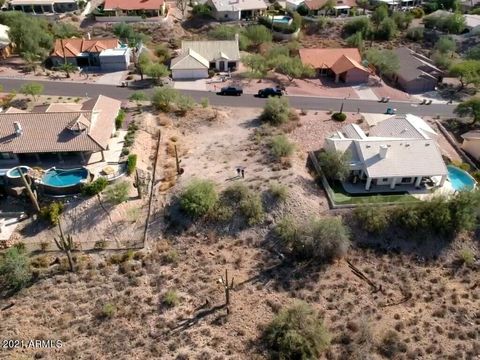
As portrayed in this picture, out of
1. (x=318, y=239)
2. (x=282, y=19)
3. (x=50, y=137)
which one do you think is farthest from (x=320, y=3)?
(x=318, y=239)

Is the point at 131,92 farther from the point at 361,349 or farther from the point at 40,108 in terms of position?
the point at 361,349

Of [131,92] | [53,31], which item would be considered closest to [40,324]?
[131,92]

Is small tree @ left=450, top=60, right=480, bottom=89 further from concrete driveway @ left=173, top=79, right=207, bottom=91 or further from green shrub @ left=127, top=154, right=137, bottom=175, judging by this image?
green shrub @ left=127, top=154, right=137, bottom=175

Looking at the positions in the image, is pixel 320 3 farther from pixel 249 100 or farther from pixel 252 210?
pixel 252 210

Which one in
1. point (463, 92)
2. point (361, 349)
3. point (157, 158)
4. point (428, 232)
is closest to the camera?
point (361, 349)

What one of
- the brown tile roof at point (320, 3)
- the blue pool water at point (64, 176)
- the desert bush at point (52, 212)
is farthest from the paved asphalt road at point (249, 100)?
the brown tile roof at point (320, 3)

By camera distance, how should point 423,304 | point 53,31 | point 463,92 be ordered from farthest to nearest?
1. point 53,31
2. point 463,92
3. point 423,304
